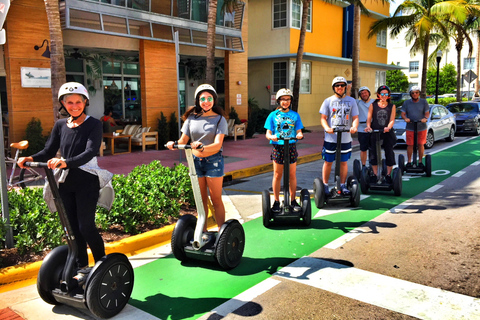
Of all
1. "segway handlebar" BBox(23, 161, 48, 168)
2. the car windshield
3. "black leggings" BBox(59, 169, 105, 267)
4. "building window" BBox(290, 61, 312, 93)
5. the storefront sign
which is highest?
"building window" BBox(290, 61, 312, 93)

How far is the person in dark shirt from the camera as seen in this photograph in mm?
3838

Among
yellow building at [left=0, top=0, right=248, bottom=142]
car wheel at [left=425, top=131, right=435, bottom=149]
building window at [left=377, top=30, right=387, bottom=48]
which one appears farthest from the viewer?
building window at [left=377, top=30, right=387, bottom=48]

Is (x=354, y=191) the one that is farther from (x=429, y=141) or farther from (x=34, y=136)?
(x=429, y=141)

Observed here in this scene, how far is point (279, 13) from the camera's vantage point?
74.8ft

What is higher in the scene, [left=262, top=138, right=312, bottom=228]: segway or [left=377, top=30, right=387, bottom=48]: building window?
[left=377, top=30, right=387, bottom=48]: building window

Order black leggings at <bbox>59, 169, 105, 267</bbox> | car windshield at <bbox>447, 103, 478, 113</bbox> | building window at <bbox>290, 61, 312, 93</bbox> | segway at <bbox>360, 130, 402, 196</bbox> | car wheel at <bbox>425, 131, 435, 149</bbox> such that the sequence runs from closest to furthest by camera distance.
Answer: black leggings at <bbox>59, 169, 105, 267</bbox> → segway at <bbox>360, 130, 402, 196</bbox> → car wheel at <bbox>425, 131, 435, 149</bbox> → car windshield at <bbox>447, 103, 478, 113</bbox> → building window at <bbox>290, 61, 312, 93</bbox>

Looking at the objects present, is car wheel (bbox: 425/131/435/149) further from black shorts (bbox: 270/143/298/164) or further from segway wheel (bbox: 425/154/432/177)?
black shorts (bbox: 270/143/298/164)

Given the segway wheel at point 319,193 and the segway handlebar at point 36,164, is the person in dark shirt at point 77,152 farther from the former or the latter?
the segway wheel at point 319,193

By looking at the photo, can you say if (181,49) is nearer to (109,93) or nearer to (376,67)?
(109,93)

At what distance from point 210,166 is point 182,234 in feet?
2.63

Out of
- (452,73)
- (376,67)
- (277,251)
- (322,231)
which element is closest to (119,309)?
(277,251)

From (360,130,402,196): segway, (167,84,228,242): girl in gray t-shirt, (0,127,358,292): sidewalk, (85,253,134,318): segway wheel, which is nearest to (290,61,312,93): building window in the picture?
(0,127,358,292): sidewalk

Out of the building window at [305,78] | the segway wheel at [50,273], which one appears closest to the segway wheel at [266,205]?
the segway wheel at [50,273]

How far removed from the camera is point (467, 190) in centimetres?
866
